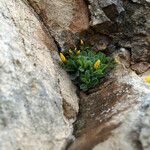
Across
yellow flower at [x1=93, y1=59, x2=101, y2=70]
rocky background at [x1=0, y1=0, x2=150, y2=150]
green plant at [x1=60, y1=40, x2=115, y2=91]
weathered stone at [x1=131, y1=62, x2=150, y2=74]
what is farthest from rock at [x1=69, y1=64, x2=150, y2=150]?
weathered stone at [x1=131, y1=62, x2=150, y2=74]

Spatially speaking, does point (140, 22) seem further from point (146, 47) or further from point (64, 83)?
point (64, 83)

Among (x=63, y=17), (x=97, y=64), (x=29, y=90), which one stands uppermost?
(x=29, y=90)

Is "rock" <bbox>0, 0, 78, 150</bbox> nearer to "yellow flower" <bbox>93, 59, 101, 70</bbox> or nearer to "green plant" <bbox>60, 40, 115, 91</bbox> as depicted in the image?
"green plant" <bbox>60, 40, 115, 91</bbox>

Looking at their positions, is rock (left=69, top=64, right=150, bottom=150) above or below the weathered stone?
above

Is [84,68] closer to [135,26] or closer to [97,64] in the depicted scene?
[97,64]

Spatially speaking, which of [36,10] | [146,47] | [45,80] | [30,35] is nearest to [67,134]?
[45,80]

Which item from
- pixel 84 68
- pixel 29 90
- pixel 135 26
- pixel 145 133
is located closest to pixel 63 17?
pixel 84 68

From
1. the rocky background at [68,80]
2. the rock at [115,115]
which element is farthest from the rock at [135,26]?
the rock at [115,115]

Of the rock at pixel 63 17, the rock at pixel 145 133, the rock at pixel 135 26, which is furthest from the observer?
the rock at pixel 135 26

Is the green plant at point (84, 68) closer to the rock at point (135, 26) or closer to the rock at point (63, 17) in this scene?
the rock at point (63, 17)
